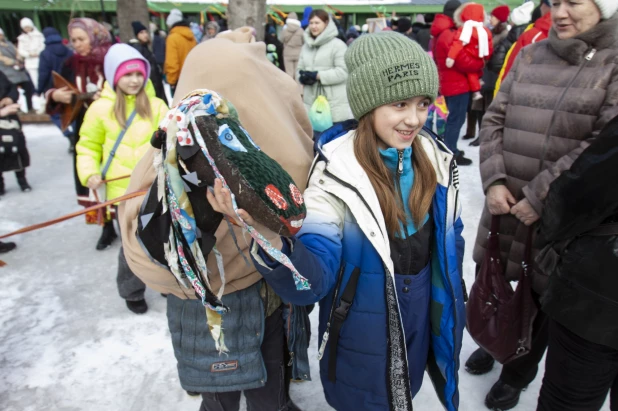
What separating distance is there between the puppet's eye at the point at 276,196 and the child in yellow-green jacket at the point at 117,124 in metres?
2.15

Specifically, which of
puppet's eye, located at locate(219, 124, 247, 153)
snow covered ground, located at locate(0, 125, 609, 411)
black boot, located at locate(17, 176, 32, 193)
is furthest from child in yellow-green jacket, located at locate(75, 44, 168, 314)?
black boot, located at locate(17, 176, 32, 193)

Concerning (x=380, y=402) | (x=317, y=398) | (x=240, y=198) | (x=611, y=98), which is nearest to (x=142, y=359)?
(x=317, y=398)

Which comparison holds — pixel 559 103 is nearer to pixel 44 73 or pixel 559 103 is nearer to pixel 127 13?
pixel 44 73

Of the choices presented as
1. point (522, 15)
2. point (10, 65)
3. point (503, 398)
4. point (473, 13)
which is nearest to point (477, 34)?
point (473, 13)

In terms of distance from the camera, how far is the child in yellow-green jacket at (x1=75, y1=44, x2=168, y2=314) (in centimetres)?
267

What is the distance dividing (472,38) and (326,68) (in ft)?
6.02

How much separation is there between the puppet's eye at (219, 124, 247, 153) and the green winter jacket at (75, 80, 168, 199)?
1.98 m

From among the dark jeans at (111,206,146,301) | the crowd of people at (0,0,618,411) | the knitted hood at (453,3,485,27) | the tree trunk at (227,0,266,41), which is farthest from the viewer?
the knitted hood at (453,3,485,27)

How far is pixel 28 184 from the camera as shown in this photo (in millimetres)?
5445

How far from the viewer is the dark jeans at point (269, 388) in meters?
1.59

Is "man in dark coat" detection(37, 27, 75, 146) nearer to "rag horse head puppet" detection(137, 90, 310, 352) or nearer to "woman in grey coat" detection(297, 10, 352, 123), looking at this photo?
"woman in grey coat" detection(297, 10, 352, 123)

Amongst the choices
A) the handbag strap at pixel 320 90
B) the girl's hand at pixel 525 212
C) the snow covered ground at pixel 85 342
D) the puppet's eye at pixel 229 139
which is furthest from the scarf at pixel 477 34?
the puppet's eye at pixel 229 139

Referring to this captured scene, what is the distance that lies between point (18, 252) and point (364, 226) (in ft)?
12.8

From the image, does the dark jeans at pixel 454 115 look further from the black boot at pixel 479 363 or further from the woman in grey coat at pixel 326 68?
the black boot at pixel 479 363
